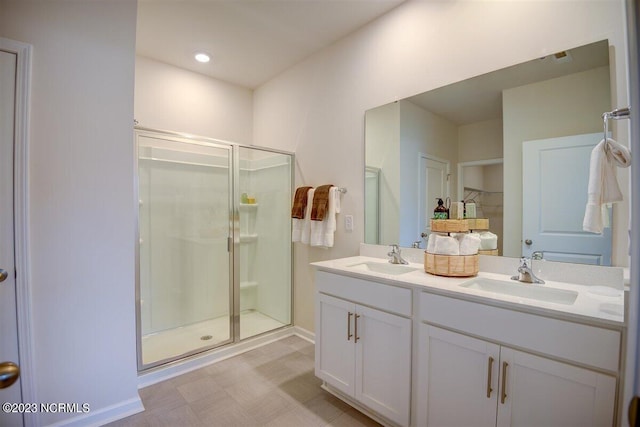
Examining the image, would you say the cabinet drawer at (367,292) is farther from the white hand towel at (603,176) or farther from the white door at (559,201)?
the white hand towel at (603,176)

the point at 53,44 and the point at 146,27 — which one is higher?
the point at 146,27

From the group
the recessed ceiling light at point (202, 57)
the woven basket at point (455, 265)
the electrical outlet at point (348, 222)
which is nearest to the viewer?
the woven basket at point (455, 265)

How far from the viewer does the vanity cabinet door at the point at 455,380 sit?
Answer: 49.9 inches

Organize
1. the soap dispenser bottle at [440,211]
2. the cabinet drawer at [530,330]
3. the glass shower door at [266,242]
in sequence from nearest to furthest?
1. the cabinet drawer at [530,330]
2. the soap dispenser bottle at [440,211]
3. the glass shower door at [266,242]

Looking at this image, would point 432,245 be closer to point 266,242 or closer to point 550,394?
point 550,394

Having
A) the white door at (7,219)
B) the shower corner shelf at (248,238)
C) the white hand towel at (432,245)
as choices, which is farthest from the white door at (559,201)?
the white door at (7,219)

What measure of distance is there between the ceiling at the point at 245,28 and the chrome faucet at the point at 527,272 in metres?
1.90

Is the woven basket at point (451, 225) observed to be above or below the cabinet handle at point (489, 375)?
above

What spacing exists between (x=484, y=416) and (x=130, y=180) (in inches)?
88.1

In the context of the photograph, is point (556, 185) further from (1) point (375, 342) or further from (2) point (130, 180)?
(2) point (130, 180)

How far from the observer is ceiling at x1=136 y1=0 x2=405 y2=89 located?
85.4 inches

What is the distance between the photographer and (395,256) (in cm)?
210

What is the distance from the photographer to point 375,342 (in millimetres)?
1676

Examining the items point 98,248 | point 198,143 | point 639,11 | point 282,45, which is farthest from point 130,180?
point 639,11
